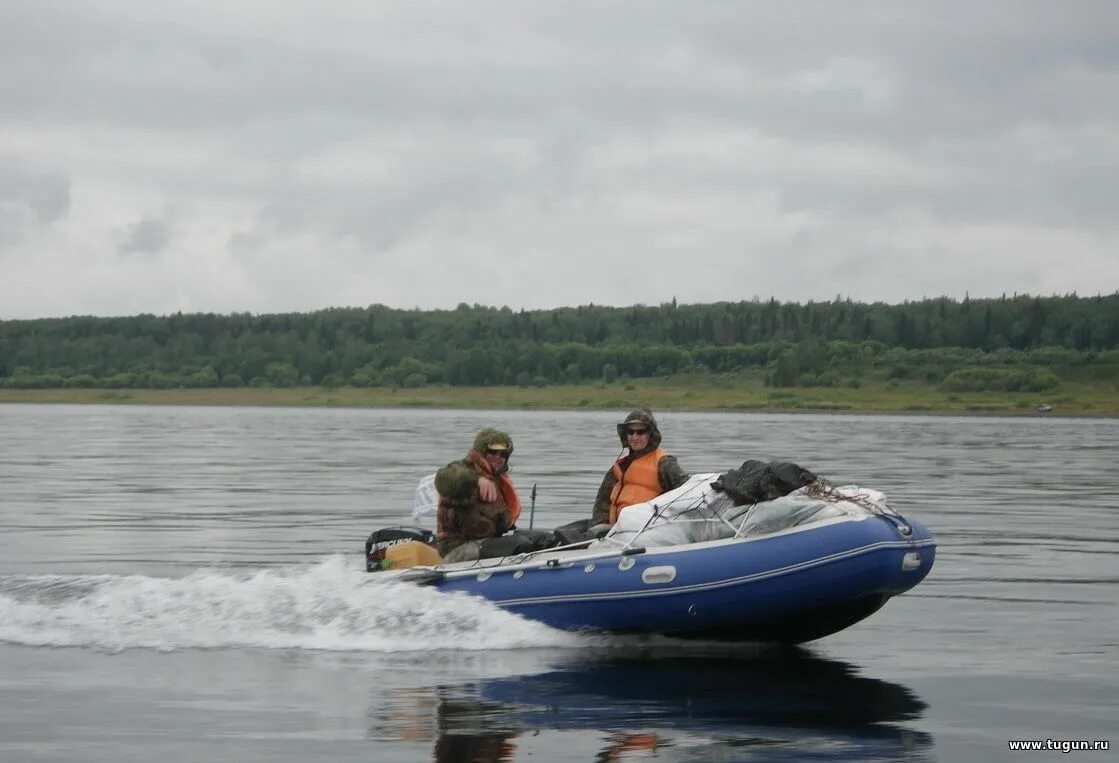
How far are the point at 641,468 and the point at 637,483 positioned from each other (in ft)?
0.49

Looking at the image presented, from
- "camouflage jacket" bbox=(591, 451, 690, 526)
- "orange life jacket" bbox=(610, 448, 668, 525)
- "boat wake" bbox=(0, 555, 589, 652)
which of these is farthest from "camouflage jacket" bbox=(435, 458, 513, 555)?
"orange life jacket" bbox=(610, 448, 668, 525)

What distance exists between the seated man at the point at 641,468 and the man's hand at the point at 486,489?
3.37 ft

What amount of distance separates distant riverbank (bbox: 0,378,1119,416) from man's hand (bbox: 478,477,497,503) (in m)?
112

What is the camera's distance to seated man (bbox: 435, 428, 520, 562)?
15.6 m

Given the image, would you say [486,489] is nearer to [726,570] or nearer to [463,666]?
[463,666]

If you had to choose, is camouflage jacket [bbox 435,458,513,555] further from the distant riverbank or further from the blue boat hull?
the distant riverbank

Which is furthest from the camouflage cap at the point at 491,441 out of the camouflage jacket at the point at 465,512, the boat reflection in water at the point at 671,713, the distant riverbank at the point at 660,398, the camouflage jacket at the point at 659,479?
the distant riverbank at the point at 660,398

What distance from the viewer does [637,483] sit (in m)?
15.9

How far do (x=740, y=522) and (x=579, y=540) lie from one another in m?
1.94

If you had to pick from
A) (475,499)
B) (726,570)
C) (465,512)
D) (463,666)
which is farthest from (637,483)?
(463,666)

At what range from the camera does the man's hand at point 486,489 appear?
15742mm

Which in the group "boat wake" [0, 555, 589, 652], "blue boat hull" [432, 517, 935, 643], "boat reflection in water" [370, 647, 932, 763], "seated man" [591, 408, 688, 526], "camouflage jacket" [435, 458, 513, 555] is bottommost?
"boat reflection in water" [370, 647, 932, 763]

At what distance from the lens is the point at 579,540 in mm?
15914

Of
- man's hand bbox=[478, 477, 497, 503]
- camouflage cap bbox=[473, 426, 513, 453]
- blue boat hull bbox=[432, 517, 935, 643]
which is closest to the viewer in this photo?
blue boat hull bbox=[432, 517, 935, 643]
